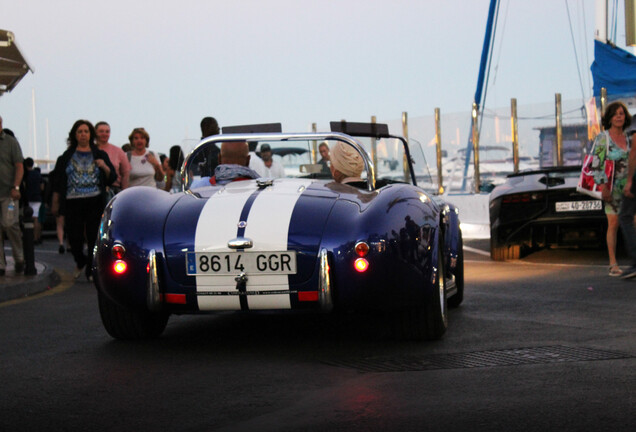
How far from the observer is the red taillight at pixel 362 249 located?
259 inches

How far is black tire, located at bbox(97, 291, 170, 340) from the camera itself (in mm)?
7285

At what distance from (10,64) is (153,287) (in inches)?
373

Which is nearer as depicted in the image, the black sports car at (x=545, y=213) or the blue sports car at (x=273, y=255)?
the blue sports car at (x=273, y=255)

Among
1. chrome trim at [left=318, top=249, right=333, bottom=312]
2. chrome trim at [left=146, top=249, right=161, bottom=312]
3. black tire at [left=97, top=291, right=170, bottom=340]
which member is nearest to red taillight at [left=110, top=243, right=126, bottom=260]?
chrome trim at [left=146, top=249, right=161, bottom=312]

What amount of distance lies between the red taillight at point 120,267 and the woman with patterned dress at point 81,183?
17.8 feet

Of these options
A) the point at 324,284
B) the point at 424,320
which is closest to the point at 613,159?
the point at 424,320

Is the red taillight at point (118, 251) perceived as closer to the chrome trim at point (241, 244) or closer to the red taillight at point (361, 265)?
the chrome trim at point (241, 244)

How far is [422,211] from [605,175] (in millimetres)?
5200

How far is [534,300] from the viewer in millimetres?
9422

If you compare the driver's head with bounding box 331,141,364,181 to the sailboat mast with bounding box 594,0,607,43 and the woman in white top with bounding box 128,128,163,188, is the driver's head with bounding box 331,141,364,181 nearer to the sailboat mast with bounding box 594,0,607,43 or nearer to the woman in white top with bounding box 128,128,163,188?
the woman in white top with bounding box 128,128,163,188

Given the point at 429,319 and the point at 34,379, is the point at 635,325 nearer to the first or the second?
the point at 429,319

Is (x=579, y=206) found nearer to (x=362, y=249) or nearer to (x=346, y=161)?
(x=346, y=161)

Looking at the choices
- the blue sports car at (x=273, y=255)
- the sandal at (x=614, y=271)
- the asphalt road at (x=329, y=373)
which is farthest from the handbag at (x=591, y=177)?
the blue sports car at (x=273, y=255)

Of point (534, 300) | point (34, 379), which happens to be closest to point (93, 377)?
point (34, 379)
